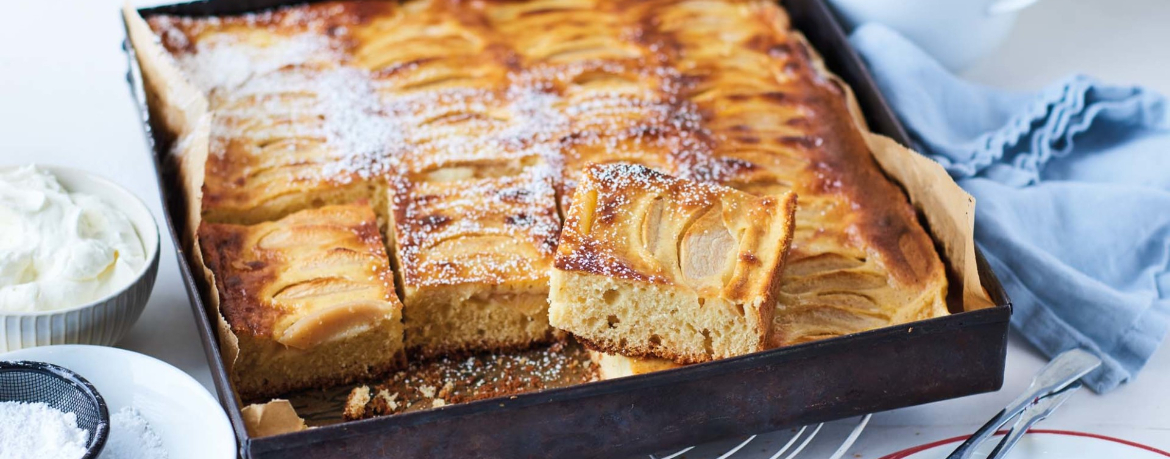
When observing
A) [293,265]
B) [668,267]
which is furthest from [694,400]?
[293,265]

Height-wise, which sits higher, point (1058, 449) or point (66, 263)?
point (66, 263)

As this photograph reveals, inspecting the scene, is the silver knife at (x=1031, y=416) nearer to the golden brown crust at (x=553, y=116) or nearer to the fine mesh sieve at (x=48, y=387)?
the golden brown crust at (x=553, y=116)

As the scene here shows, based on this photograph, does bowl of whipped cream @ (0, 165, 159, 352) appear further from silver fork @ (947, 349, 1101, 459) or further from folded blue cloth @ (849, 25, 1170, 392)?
folded blue cloth @ (849, 25, 1170, 392)

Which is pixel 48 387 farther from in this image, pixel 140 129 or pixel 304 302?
pixel 140 129

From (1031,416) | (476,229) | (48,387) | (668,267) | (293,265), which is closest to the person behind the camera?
(48,387)

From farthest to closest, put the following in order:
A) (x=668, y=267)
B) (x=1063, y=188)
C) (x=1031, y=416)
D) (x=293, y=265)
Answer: (x=1063, y=188) → (x=293, y=265) → (x=1031, y=416) → (x=668, y=267)
